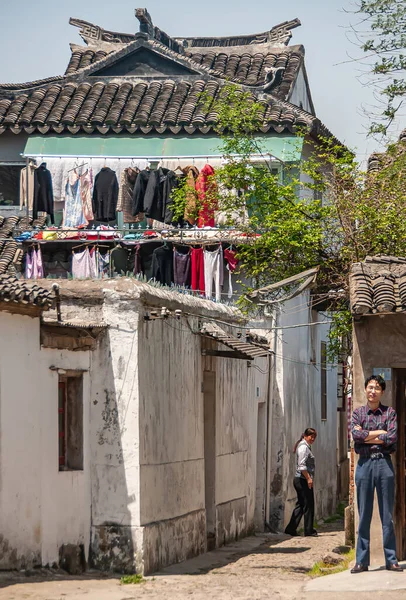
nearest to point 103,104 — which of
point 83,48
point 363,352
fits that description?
point 83,48

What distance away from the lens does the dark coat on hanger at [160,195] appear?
73.9 ft

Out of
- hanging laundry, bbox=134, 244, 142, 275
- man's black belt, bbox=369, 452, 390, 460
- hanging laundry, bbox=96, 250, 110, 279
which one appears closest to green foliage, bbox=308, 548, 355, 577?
man's black belt, bbox=369, 452, 390, 460

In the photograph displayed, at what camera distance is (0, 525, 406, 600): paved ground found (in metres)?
11.2

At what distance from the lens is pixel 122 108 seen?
2552cm

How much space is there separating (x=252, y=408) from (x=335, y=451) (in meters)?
8.45

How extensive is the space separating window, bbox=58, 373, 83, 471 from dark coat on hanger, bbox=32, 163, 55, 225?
8804 millimetres

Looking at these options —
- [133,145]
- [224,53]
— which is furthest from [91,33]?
[133,145]

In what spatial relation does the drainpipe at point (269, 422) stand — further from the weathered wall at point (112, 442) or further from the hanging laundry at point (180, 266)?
the weathered wall at point (112, 442)

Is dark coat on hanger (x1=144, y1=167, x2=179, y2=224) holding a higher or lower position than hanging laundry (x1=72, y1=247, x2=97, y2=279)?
higher

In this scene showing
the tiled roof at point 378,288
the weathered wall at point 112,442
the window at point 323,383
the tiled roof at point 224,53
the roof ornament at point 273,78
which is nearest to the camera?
the tiled roof at point 378,288

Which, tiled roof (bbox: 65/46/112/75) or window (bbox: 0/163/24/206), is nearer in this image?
window (bbox: 0/163/24/206)

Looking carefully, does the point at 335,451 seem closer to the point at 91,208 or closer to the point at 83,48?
the point at 91,208

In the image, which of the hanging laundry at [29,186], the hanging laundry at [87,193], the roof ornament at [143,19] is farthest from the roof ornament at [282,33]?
the hanging laundry at [29,186]

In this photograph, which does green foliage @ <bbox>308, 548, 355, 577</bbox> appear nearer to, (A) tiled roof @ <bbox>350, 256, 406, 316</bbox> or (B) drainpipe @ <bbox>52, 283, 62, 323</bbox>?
(A) tiled roof @ <bbox>350, 256, 406, 316</bbox>
